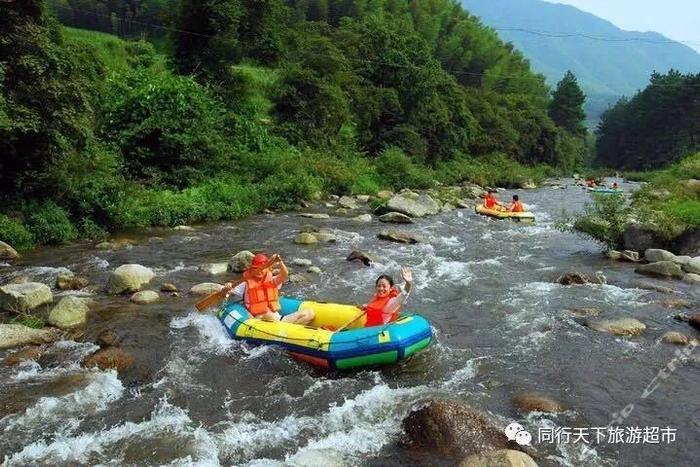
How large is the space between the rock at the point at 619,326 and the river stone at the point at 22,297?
890 cm

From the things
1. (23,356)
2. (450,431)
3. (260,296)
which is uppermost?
(450,431)

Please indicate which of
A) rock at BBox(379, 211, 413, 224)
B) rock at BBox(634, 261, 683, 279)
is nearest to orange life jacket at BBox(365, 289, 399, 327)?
rock at BBox(634, 261, 683, 279)

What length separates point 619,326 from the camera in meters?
8.98

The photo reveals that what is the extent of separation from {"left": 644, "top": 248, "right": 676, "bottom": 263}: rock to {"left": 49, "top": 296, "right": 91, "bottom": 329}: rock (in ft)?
39.7

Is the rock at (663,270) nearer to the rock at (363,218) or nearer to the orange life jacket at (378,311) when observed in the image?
the orange life jacket at (378,311)

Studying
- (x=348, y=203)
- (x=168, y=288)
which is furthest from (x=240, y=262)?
(x=348, y=203)

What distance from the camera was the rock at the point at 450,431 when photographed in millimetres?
5516

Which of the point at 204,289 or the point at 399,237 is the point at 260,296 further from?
the point at 399,237

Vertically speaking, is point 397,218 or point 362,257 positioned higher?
point 362,257

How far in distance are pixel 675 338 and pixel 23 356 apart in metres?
9.17

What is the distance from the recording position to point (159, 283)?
36.2ft

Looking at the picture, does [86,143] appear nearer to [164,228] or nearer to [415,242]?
[164,228]

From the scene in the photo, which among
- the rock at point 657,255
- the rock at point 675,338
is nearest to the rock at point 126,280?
the rock at point 675,338

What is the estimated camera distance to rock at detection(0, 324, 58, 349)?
7754mm
